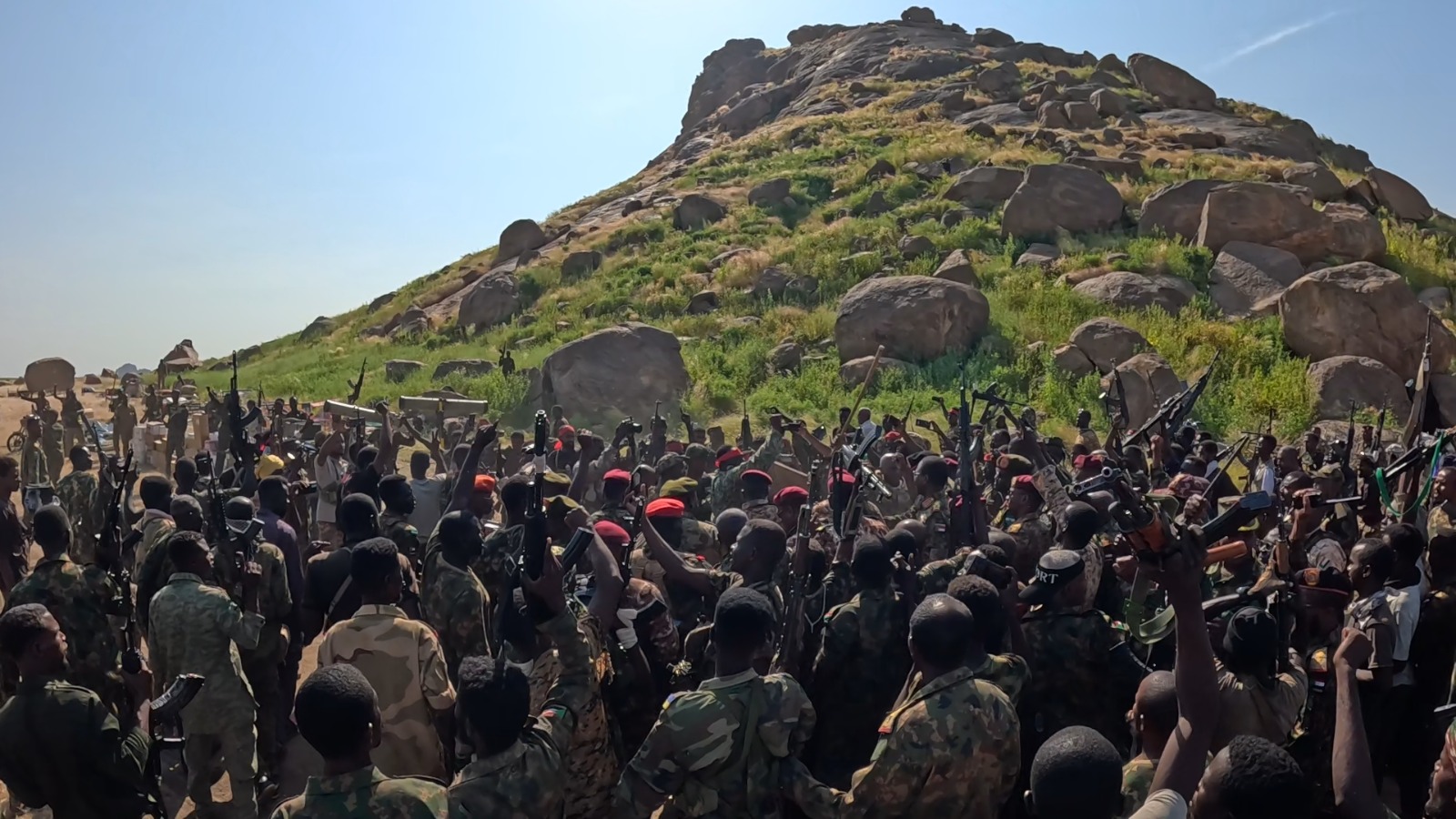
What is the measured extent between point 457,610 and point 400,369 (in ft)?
79.1

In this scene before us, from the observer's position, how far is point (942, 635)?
3562 mm

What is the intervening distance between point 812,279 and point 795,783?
1059 inches

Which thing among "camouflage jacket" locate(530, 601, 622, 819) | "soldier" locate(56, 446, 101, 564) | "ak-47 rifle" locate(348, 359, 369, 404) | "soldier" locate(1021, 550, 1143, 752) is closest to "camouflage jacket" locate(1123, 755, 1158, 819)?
"soldier" locate(1021, 550, 1143, 752)

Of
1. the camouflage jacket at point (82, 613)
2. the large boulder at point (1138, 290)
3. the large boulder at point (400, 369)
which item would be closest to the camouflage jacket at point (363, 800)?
the camouflage jacket at point (82, 613)

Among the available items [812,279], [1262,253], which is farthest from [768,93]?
[1262,253]

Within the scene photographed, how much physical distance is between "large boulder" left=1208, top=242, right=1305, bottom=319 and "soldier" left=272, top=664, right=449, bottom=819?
78.8 feet

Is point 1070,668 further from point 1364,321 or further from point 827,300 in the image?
point 827,300

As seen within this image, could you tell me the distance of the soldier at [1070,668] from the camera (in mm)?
4457

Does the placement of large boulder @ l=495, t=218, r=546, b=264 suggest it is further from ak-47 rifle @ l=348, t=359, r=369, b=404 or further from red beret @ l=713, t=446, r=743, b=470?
red beret @ l=713, t=446, r=743, b=470

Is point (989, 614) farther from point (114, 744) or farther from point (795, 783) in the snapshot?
point (114, 744)

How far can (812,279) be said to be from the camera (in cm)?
2992

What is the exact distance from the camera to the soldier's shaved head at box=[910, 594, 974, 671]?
357 centimetres

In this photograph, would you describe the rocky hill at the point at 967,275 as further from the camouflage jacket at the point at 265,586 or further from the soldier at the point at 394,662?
the soldier at the point at 394,662

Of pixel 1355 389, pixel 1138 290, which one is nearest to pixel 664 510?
pixel 1355 389
